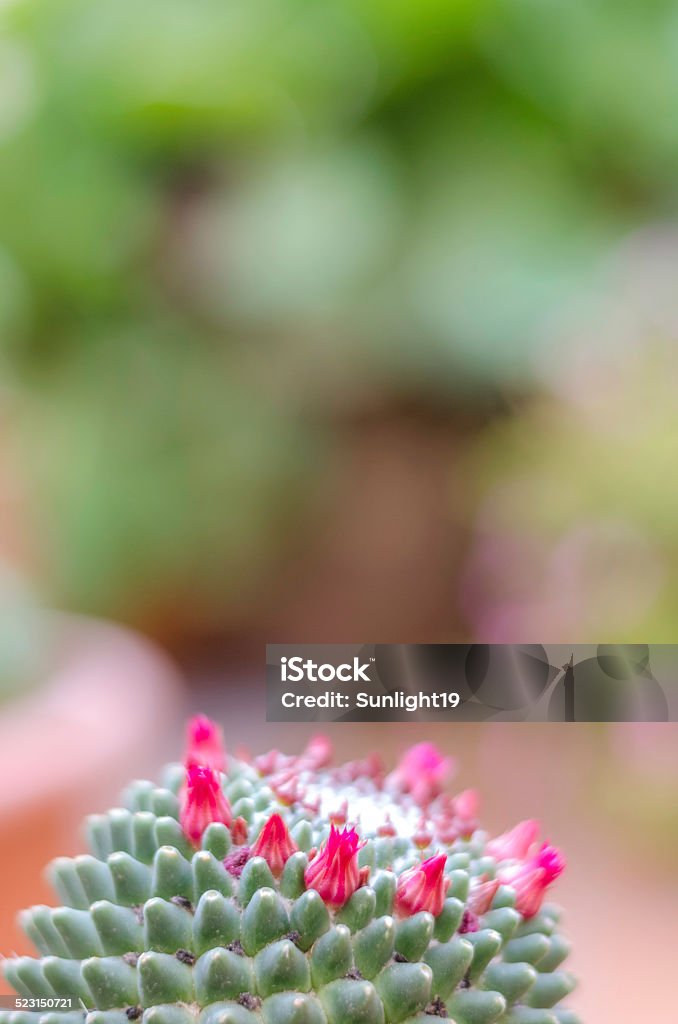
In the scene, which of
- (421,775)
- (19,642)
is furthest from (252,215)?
(421,775)

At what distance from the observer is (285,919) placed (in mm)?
203

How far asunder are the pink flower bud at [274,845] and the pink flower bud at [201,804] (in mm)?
12

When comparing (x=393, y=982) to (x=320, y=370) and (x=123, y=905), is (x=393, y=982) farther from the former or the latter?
(x=320, y=370)

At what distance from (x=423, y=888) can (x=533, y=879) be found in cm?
3

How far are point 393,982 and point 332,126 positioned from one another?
3.37ft

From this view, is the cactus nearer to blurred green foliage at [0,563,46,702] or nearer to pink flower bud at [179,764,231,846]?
pink flower bud at [179,764,231,846]

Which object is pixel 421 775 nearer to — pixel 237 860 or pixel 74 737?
pixel 237 860

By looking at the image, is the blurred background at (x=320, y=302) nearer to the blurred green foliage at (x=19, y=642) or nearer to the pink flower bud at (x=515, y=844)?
the blurred green foliage at (x=19, y=642)

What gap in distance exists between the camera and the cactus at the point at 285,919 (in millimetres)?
199

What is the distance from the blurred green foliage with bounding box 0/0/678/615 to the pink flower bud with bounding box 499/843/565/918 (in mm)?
832

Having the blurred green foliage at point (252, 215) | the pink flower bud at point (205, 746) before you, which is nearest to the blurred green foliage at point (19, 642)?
the blurred green foliage at point (252, 215)

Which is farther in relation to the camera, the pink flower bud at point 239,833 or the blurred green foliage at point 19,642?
the blurred green foliage at point 19,642

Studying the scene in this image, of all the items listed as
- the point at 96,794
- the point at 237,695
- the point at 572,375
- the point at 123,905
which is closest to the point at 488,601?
the point at 572,375

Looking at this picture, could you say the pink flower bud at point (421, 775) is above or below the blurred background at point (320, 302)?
below
